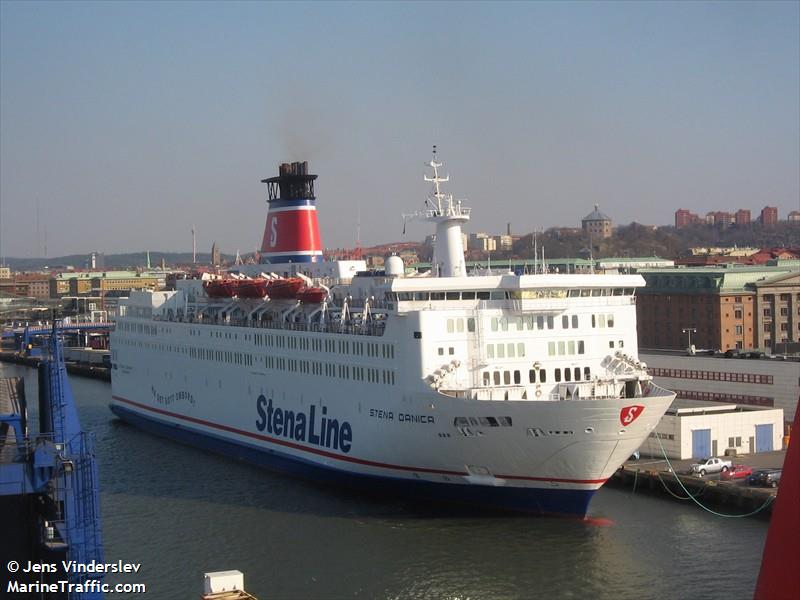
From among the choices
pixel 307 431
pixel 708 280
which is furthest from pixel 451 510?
pixel 708 280

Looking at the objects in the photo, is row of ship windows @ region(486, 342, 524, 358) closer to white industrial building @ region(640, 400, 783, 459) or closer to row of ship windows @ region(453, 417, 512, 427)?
row of ship windows @ region(453, 417, 512, 427)

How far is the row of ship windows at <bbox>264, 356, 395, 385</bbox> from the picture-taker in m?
22.6

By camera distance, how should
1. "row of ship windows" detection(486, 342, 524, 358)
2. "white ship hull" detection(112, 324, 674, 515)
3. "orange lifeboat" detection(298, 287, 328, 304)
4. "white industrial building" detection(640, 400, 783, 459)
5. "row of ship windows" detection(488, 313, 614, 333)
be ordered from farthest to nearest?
1. "orange lifeboat" detection(298, 287, 328, 304)
2. "white industrial building" detection(640, 400, 783, 459)
3. "row of ship windows" detection(488, 313, 614, 333)
4. "row of ship windows" detection(486, 342, 524, 358)
5. "white ship hull" detection(112, 324, 674, 515)

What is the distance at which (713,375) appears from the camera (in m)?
30.7

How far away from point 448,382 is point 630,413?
11.8 feet

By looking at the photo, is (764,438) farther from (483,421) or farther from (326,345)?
(326,345)

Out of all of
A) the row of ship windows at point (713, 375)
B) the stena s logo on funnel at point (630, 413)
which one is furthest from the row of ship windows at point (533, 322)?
the row of ship windows at point (713, 375)

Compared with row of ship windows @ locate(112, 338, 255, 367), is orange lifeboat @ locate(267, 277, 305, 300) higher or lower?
higher

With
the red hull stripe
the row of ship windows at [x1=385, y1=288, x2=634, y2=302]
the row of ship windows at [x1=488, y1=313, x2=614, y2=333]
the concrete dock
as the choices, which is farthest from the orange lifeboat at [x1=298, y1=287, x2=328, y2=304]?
the concrete dock

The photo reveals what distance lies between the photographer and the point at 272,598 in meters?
17.2

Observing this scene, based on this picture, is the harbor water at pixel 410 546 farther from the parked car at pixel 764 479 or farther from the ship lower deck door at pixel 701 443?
the ship lower deck door at pixel 701 443

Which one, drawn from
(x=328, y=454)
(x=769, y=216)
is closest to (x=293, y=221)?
(x=328, y=454)

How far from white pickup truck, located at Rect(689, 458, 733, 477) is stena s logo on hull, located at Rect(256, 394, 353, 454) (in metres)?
7.69

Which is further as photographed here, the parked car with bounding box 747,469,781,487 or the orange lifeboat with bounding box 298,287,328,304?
the orange lifeboat with bounding box 298,287,328,304
